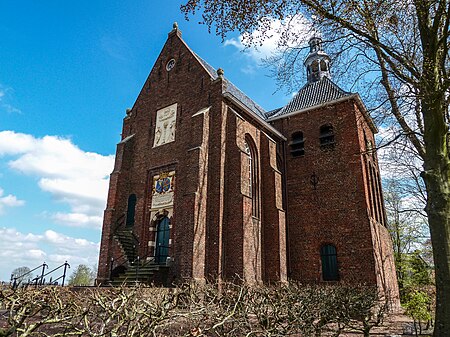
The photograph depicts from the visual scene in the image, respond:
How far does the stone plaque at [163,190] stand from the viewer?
17.5 metres

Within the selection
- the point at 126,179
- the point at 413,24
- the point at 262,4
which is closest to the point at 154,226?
the point at 126,179

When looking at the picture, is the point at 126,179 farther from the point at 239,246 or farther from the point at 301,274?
the point at 301,274

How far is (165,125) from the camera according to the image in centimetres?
1934

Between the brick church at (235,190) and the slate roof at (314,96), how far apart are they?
0.47ft

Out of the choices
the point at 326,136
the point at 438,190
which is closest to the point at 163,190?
the point at 326,136

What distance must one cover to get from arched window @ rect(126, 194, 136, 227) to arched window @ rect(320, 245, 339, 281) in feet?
35.7

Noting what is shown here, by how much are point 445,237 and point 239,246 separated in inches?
345

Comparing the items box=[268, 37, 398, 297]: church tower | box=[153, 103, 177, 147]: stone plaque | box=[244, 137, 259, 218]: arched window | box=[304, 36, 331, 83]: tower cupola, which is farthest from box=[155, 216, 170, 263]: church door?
box=[304, 36, 331, 83]: tower cupola

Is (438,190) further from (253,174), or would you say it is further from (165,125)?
(165,125)

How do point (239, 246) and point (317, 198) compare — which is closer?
point (239, 246)

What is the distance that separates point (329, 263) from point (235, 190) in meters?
6.53

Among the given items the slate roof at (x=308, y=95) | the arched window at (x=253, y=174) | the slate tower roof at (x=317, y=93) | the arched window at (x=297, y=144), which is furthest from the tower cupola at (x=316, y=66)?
the arched window at (x=253, y=174)

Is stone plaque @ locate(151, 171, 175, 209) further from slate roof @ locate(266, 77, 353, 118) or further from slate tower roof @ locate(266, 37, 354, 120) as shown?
slate roof @ locate(266, 77, 353, 118)

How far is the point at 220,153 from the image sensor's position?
16031 millimetres
